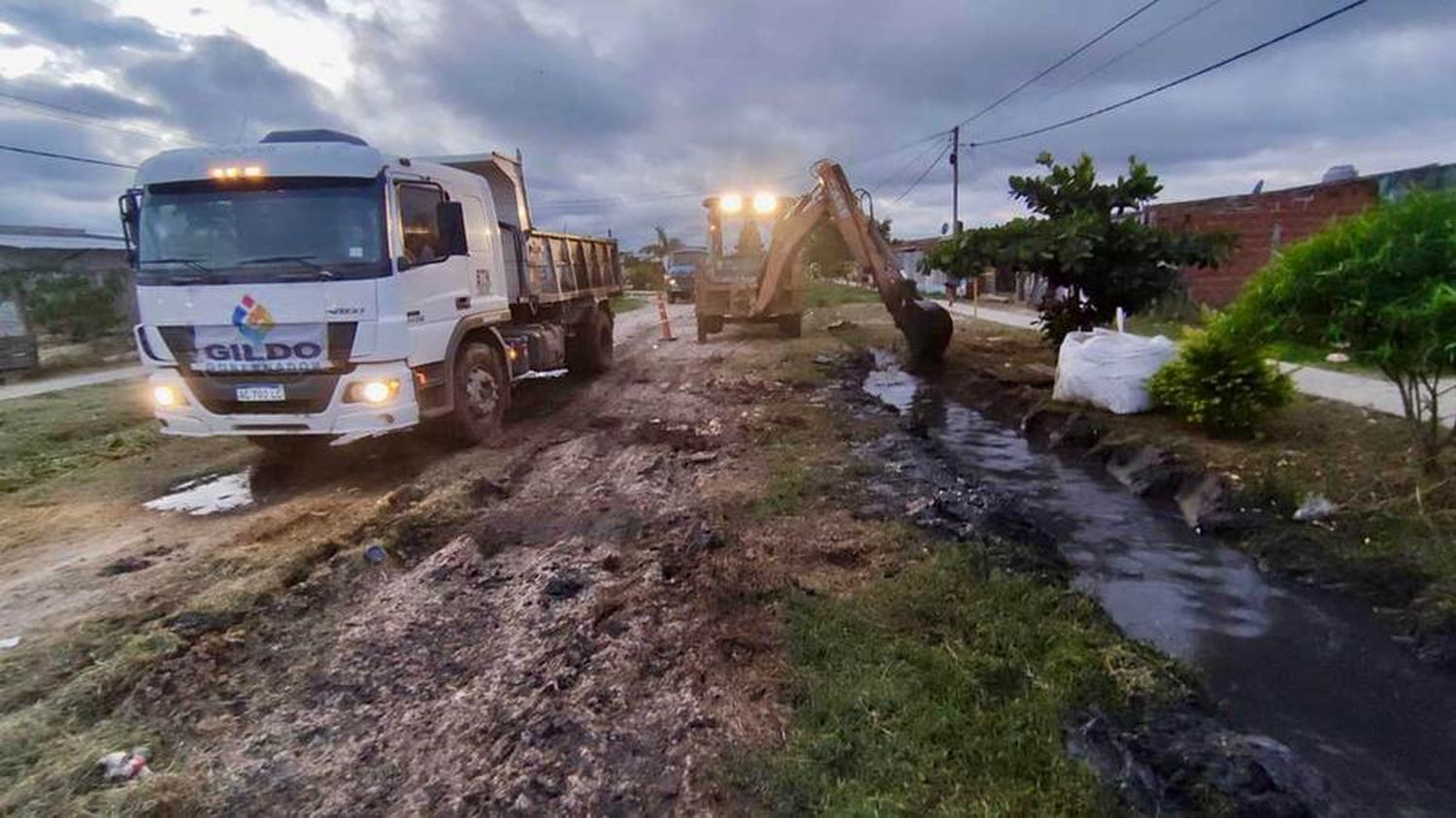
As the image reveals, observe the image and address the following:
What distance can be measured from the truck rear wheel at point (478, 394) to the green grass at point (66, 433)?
4.05m

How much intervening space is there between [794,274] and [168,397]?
1211 cm

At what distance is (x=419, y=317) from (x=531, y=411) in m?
3.35

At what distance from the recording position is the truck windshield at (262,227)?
6.39 meters

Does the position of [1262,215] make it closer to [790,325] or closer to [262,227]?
[790,325]

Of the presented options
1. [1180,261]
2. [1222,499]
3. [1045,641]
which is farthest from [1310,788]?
[1180,261]

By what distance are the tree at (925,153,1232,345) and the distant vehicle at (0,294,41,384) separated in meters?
16.7

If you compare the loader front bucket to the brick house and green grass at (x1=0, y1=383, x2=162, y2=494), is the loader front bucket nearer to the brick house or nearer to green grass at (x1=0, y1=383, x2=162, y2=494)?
the brick house

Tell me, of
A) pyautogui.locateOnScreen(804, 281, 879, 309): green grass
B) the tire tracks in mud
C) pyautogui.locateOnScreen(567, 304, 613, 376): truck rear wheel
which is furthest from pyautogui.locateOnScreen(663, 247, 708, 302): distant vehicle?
the tire tracks in mud

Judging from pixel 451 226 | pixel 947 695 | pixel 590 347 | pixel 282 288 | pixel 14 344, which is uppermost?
pixel 451 226

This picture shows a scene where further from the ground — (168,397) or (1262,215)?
(1262,215)

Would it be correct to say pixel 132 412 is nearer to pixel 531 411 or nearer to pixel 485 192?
pixel 531 411

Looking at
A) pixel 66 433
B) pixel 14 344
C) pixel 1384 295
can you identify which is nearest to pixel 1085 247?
pixel 1384 295

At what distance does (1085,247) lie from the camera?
1022 centimetres

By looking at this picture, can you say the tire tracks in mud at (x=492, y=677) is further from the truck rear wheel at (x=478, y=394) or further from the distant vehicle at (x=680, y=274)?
the distant vehicle at (x=680, y=274)
